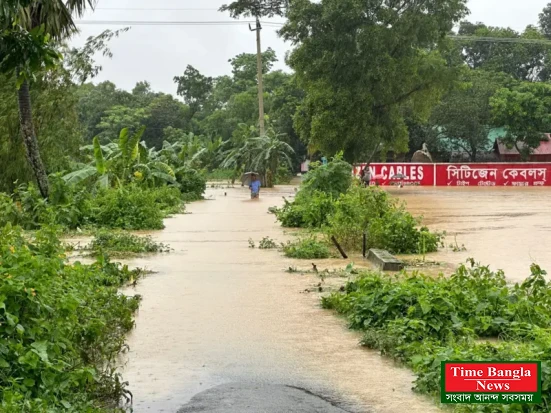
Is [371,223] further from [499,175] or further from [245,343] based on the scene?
[499,175]

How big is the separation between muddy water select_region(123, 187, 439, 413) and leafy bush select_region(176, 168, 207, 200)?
23418 mm

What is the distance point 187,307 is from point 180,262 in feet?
15.0

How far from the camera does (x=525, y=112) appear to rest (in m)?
56.8

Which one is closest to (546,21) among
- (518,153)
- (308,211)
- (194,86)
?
(518,153)

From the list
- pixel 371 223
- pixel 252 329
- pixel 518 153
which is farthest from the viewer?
pixel 518 153

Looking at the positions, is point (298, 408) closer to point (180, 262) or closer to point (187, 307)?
point (187, 307)

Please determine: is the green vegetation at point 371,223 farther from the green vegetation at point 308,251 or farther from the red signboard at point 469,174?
the red signboard at point 469,174

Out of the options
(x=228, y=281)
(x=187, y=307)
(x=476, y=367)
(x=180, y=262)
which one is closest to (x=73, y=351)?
(x=476, y=367)

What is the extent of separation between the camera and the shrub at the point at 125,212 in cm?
2164

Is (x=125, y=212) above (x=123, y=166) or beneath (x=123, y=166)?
beneath

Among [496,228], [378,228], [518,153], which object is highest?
[518,153]

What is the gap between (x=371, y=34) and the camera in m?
41.8

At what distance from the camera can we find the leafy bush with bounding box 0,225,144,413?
5.64 meters

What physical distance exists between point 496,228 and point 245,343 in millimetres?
14484
